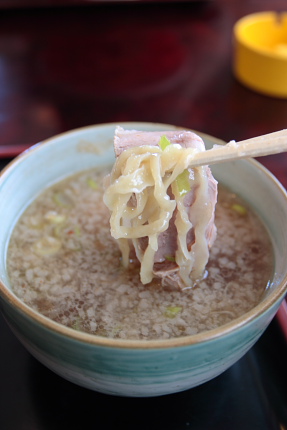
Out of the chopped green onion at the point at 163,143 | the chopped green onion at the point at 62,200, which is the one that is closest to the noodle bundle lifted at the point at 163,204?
the chopped green onion at the point at 163,143

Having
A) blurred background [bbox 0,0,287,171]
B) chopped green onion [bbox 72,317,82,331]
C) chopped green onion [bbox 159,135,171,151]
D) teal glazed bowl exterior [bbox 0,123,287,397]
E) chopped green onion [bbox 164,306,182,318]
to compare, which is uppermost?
chopped green onion [bbox 159,135,171,151]

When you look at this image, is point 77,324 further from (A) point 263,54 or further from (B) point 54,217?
(A) point 263,54

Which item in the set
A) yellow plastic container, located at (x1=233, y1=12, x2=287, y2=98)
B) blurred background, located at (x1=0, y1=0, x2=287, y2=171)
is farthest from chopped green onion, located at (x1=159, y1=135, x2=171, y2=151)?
yellow plastic container, located at (x1=233, y1=12, x2=287, y2=98)

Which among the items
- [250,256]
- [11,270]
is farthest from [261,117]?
[11,270]

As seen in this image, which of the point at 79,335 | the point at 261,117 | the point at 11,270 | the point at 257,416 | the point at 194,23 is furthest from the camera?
the point at 194,23

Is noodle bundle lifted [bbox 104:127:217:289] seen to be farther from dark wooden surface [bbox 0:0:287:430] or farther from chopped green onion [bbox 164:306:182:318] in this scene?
dark wooden surface [bbox 0:0:287:430]

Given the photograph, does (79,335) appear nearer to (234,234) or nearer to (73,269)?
(73,269)

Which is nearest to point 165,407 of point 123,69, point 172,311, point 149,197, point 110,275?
point 172,311

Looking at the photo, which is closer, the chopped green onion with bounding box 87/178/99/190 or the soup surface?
the soup surface
